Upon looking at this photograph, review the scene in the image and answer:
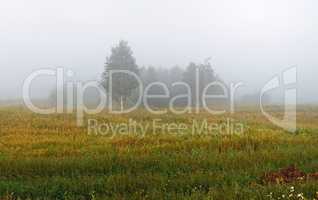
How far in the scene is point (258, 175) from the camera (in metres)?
11.6

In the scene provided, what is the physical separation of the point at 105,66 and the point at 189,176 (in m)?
48.3

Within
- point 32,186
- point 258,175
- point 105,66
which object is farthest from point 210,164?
point 105,66

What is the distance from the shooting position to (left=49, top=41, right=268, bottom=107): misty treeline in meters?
56.4

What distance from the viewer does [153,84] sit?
7212cm

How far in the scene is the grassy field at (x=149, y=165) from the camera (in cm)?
996

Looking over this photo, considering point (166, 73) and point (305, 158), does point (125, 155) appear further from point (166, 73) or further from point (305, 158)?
point (166, 73)

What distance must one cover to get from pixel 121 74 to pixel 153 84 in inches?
626

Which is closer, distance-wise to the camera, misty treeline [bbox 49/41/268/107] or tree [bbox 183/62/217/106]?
misty treeline [bbox 49/41/268/107]

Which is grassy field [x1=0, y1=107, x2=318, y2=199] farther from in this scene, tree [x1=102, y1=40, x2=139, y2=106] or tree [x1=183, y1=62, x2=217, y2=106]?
tree [x1=183, y1=62, x2=217, y2=106]
